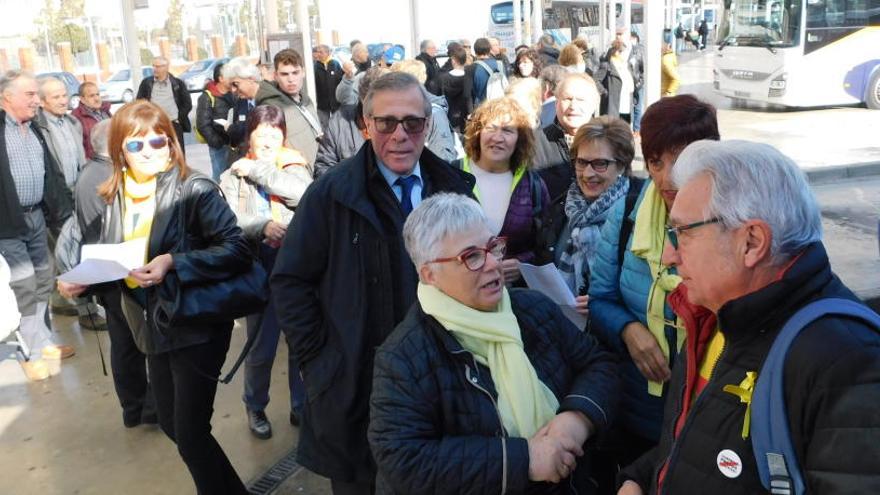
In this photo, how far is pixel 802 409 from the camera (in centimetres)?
133

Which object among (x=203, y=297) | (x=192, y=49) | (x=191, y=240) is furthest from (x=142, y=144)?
(x=192, y=49)

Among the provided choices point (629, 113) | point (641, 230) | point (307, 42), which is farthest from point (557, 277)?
point (629, 113)

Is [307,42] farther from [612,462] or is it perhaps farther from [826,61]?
[826,61]

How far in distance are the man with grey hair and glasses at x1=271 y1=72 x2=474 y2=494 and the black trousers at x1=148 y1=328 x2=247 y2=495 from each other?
73 cm

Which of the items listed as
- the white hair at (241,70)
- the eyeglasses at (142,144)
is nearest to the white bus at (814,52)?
the white hair at (241,70)

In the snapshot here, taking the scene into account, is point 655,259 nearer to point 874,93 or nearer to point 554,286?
point 554,286

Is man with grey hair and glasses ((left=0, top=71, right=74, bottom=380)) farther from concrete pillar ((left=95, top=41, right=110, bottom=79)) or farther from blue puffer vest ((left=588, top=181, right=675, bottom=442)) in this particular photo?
concrete pillar ((left=95, top=41, right=110, bottom=79))

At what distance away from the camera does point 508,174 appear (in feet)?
12.6

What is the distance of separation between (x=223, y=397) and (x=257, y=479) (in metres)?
1.19

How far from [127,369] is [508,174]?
2.57 metres

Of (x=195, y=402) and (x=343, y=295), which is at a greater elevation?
(x=343, y=295)

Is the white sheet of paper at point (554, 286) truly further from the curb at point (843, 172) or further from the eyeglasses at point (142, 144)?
the curb at point (843, 172)

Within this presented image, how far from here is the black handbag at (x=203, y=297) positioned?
313 centimetres

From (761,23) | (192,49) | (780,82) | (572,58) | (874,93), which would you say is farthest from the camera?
(192,49)
